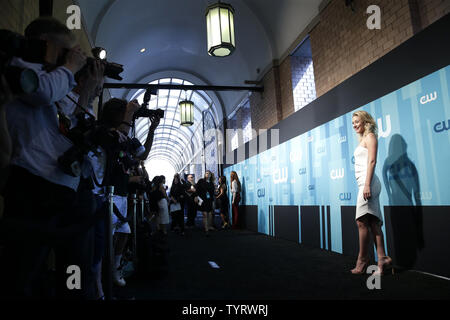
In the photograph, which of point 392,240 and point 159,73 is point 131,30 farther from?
point 392,240

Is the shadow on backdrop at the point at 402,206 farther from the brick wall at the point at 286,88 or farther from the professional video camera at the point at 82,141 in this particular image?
the brick wall at the point at 286,88

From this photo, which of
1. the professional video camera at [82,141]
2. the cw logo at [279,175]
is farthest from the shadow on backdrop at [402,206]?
the professional video camera at [82,141]

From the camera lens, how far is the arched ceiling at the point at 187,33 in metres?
5.73

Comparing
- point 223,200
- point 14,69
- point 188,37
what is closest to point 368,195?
point 14,69

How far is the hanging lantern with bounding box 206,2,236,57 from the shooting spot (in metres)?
4.45

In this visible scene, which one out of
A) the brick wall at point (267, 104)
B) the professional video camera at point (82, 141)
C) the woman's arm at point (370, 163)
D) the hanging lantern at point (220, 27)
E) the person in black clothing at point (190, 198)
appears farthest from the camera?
the person in black clothing at point (190, 198)

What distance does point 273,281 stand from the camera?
8.79 ft

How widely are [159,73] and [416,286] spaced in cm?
1033

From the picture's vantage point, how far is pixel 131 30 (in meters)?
7.10

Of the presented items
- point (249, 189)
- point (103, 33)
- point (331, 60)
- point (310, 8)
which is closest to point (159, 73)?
point (103, 33)

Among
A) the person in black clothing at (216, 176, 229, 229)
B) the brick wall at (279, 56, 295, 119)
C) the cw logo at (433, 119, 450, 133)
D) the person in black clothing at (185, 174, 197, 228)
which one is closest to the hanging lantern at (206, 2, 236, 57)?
the brick wall at (279, 56, 295, 119)

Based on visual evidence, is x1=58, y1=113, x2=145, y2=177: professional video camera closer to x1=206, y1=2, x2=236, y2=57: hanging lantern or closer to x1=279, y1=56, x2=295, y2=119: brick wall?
x1=206, y1=2, x2=236, y2=57: hanging lantern

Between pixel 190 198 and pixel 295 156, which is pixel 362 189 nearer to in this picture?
pixel 295 156

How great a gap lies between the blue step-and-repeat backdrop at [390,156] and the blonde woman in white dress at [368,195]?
1.24ft
